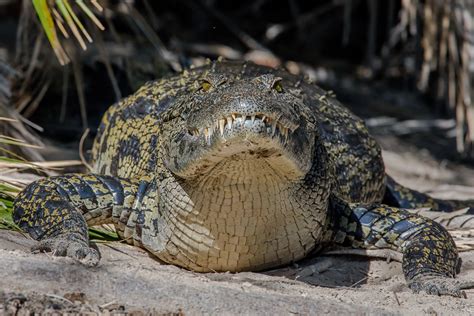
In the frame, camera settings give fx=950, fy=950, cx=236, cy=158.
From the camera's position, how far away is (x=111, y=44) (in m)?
10.4

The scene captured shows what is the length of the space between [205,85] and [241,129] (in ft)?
2.05

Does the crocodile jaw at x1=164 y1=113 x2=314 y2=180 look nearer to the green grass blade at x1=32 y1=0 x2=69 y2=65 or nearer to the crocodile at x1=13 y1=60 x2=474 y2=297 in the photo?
the crocodile at x1=13 y1=60 x2=474 y2=297

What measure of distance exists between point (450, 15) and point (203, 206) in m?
4.84

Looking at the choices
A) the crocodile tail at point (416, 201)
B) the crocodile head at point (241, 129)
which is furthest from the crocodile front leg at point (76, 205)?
the crocodile tail at point (416, 201)

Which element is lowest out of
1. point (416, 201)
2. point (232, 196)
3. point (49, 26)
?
point (416, 201)

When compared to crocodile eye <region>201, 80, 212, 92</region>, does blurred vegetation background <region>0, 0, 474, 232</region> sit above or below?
below

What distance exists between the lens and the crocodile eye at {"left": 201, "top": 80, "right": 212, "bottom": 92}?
14.6ft

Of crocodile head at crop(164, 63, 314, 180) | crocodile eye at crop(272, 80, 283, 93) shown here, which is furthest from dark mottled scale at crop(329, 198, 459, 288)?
crocodile eye at crop(272, 80, 283, 93)

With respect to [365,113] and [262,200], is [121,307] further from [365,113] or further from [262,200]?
[365,113]

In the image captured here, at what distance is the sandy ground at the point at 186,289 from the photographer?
3789 millimetres

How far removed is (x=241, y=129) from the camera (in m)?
3.91

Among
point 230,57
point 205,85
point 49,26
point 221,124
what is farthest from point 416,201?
point 230,57

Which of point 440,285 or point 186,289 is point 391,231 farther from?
point 186,289

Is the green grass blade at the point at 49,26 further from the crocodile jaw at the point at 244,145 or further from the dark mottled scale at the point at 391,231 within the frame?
the dark mottled scale at the point at 391,231
